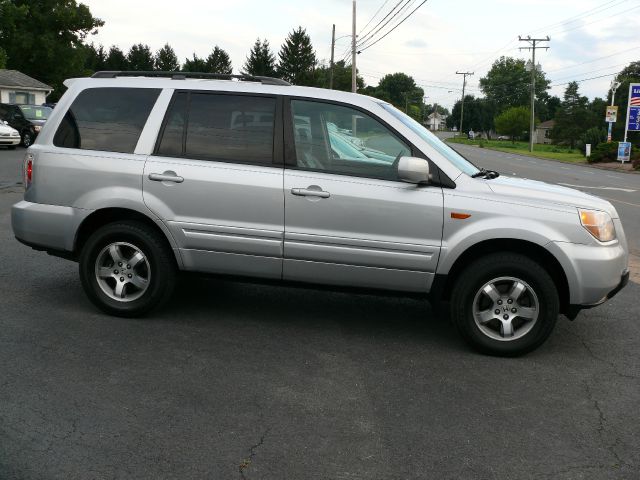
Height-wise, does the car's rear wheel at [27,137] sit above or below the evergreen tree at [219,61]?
below

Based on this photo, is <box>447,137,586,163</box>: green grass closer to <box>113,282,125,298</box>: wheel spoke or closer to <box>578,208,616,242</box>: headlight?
<box>578,208,616,242</box>: headlight

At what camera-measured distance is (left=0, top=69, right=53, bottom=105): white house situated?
184 ft

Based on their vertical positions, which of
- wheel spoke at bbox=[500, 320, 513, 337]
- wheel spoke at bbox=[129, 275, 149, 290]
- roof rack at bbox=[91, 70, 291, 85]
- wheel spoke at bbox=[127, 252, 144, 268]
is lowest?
wheel spoke at bbox=[500, 320, 513, 337]

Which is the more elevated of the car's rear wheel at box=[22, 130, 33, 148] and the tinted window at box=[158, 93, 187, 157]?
the tinted window at box=[158, 93, 187, 157]

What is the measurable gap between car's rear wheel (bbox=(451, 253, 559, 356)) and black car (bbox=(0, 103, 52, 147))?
2681 cm

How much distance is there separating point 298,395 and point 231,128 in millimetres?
2235

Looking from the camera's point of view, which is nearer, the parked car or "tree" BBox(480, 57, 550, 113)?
the parked car

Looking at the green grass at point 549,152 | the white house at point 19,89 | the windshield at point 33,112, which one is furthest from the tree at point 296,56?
the windshield at point 33,112

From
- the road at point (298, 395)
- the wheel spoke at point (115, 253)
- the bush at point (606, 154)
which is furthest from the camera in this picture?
the bush at point (606, 154)

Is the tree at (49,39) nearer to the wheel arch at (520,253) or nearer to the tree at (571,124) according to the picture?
the tree at (571,124)

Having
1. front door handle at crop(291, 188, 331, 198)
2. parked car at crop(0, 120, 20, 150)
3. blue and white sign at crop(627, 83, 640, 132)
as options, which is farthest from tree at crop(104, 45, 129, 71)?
front door handle at crop(291, 188, 331, 198)

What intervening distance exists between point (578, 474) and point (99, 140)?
4.20 m

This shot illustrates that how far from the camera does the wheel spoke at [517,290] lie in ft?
16.4

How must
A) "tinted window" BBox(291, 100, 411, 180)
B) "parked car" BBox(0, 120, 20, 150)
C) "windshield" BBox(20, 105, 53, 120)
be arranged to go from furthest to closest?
1. "windshield" BBox(20, 105, 53, 120)
2. "parked car" BBox(0, 120, 20, 150)
3. "tinted window" BBox(291, 100, 411, 180)
